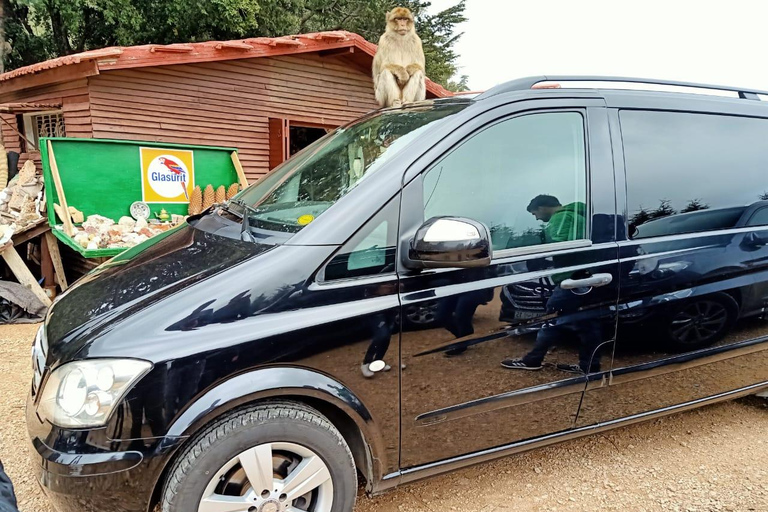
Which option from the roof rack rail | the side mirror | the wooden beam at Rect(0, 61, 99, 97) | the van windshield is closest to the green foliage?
the wooden beam at Rect(0, 61, 99, 97)

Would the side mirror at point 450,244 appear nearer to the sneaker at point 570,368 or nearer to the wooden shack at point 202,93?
the sneaker at point 570,368

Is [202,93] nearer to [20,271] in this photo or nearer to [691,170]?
[20,271]

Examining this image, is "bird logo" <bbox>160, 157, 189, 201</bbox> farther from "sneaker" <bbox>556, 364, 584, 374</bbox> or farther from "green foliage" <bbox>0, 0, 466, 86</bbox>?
"green foliage" <bbox>0, 0, 466, 86</bbox>

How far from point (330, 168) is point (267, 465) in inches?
55.2

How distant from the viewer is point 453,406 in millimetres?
2123

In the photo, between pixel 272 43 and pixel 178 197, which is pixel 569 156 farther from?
pixel 272 43

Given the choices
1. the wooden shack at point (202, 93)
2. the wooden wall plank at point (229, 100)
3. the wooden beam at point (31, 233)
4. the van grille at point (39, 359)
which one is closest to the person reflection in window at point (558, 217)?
the van grille at point (39, 359)

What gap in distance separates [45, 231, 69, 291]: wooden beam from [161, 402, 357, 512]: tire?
17.6ft

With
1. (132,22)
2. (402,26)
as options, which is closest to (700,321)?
(402,26)

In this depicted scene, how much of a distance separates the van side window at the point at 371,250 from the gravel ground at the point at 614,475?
1.24 m

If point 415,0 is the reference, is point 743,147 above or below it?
below

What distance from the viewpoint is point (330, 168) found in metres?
2.51

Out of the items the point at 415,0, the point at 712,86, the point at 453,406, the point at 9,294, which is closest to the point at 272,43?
the point at 9,294

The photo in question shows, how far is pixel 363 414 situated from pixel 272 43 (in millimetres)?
7968
